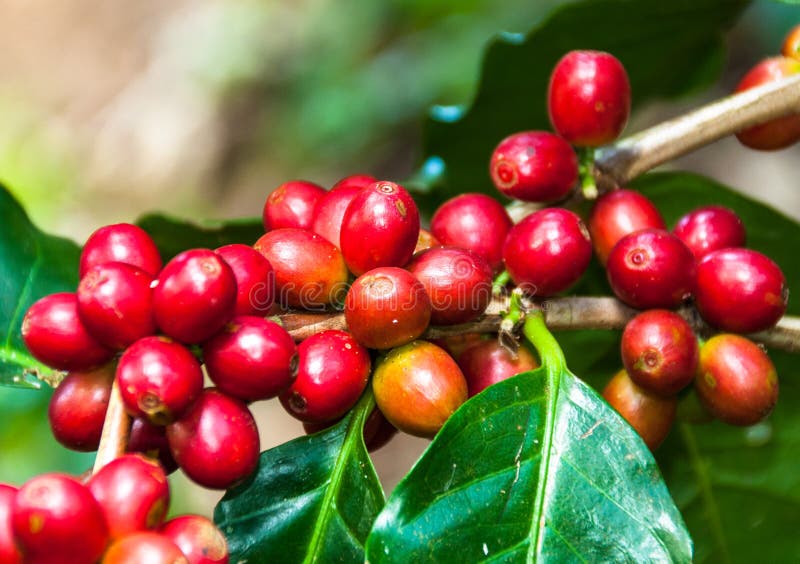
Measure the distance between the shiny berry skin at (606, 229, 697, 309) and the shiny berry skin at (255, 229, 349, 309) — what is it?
0.54 metres

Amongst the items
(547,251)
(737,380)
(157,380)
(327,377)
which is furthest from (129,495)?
(737,380)

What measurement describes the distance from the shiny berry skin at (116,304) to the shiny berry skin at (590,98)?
95cm

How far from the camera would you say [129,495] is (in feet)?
3.78

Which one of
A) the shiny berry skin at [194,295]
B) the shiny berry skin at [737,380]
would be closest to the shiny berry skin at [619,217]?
the shiny berry skin at [737,380]

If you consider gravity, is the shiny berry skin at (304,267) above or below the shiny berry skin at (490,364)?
above

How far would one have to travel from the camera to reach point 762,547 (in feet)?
7.36

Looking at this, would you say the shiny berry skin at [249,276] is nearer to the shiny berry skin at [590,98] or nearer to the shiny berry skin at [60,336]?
the shiny berry skin at [60,336]

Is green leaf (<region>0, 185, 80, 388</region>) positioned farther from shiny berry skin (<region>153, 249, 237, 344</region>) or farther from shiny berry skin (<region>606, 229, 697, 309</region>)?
shiny berry skin (<region>606, 229, 697, 309</region>)

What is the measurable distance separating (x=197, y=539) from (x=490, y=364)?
25.8 inches

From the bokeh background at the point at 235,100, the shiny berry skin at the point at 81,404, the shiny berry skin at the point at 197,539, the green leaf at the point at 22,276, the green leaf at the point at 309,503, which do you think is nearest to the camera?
the shiny berry skin at the point at 197,539

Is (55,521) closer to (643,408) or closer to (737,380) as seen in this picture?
(643,408)

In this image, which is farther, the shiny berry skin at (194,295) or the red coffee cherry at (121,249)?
the red coffee cherry at (121,249)

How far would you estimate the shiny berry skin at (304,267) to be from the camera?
1.51 m

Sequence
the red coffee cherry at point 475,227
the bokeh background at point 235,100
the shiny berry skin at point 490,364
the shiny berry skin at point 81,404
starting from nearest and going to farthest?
1. the shiny berry skin at point 81,404
2. the shiny berry skin at point 490,364
3. the red coffee cherry at point 475,227
4. the bokeh background at point 235,100
